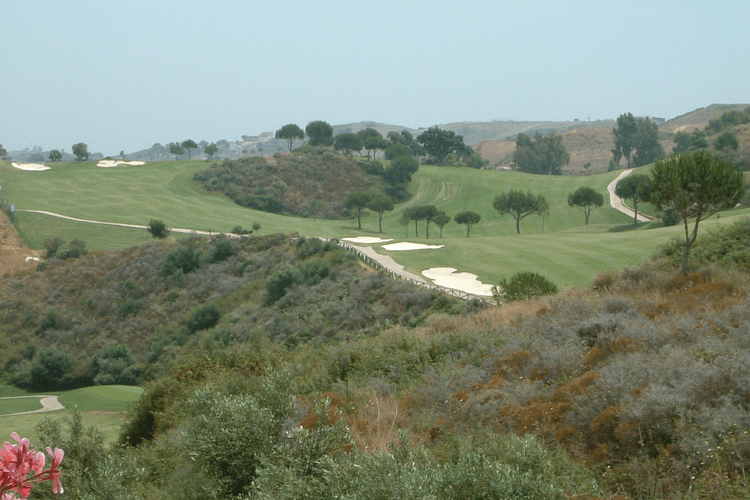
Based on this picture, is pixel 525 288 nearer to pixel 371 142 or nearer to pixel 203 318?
pixel 203 318

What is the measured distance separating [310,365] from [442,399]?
5.15 m

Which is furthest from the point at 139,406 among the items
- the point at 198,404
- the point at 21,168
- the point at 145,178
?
the point at 21,168

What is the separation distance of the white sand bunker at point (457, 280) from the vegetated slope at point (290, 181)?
49.4 m

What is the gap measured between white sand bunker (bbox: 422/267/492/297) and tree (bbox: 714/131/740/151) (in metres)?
65.4

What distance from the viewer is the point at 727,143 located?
73.6m

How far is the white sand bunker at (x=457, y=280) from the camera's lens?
77.1 ft

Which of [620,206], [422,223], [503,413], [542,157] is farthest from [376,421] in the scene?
[542,157]

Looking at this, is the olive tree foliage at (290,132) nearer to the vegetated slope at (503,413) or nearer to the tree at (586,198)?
the tree at (586,198)

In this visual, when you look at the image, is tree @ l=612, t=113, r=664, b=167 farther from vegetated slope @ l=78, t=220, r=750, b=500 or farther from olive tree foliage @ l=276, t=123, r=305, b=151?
vegetated slope @ l=78, t=220, r=750, b=500

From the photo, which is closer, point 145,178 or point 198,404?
point 198,404

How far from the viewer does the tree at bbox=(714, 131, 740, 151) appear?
73125 mm

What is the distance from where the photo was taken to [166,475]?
29.8 feet

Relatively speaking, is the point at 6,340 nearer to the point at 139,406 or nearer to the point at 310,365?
the point at 139,406

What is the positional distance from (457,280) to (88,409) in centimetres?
1697
